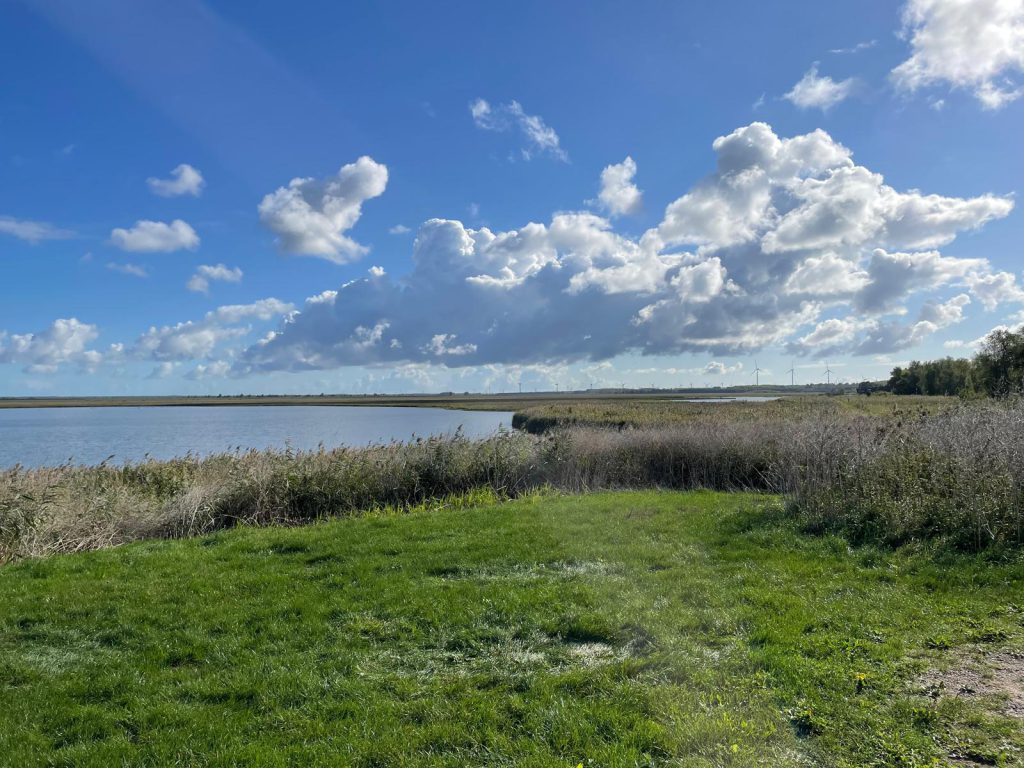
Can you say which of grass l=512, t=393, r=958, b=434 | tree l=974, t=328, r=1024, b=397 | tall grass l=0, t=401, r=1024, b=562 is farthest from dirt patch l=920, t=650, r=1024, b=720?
tree l=974, t=328, r=1024, b=397

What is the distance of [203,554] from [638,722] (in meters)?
7.11

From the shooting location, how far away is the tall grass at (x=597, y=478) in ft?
27.9

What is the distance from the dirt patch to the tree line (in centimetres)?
1377

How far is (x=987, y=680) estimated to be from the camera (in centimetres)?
430

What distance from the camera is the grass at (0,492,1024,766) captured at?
3734mm

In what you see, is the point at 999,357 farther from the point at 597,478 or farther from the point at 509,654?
the point at 509,654

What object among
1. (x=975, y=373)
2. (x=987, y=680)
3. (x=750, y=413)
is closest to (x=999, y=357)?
(x=975, y=373)

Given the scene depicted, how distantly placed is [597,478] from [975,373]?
42749 mm

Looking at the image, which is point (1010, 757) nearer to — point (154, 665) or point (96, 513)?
point (154, 665)

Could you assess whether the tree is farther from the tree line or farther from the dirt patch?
the dirt patch

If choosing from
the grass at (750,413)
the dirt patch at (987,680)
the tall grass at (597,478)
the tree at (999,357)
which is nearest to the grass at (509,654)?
the dirt patch at (987,680)

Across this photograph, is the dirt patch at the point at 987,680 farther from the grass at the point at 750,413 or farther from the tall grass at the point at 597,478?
the grass at the point at 750,413

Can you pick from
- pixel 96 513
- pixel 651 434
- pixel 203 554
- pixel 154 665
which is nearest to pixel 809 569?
pixel 154 665

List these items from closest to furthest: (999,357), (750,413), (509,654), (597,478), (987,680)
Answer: (987,680) → (509,654) → (597,478) → (750,413) → (999,357)
